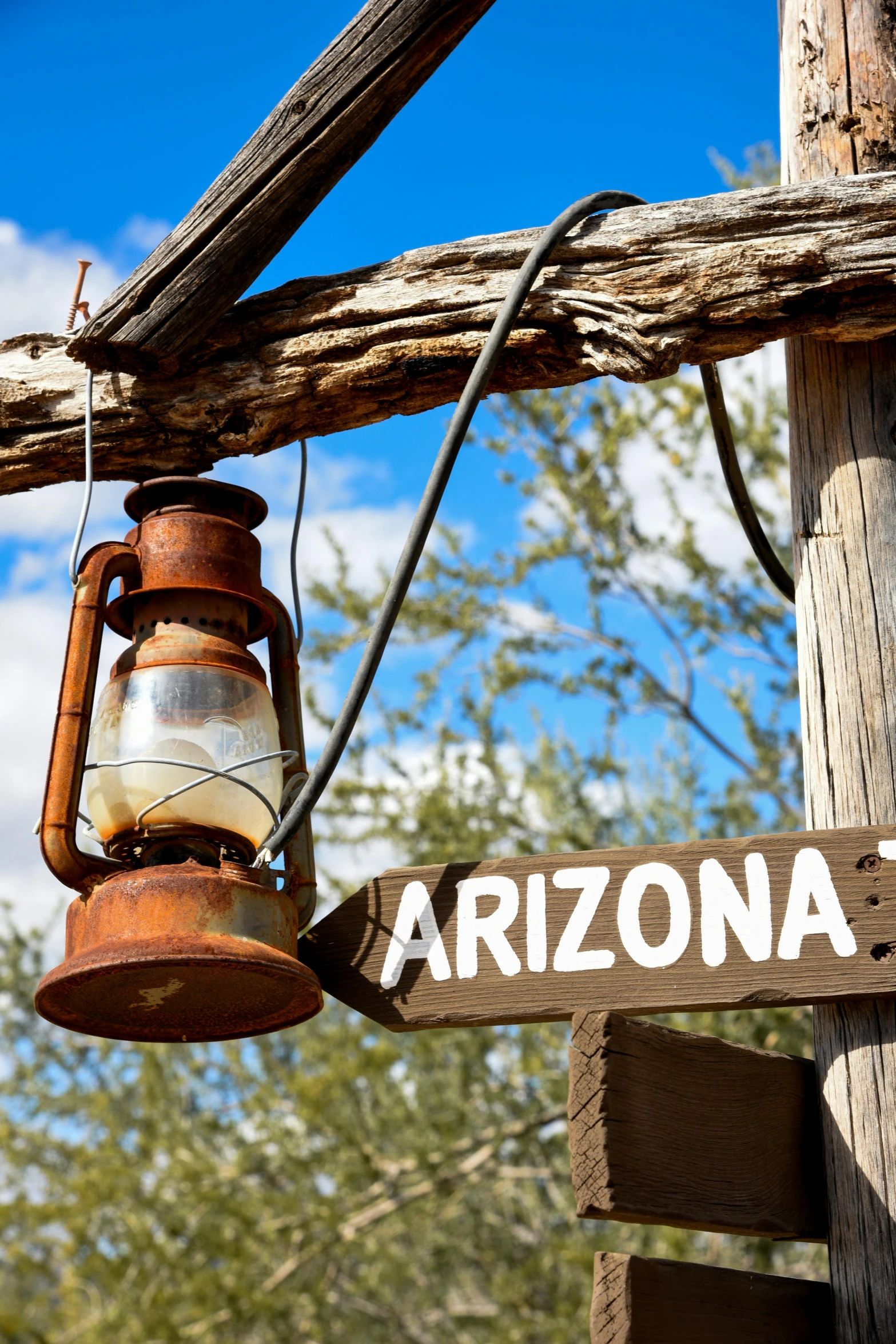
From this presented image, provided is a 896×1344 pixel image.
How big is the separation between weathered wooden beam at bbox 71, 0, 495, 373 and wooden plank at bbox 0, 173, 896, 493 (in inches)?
2.6

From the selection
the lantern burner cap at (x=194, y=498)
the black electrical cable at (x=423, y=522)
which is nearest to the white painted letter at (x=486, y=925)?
the black electrical cable at (x=423, y=522)

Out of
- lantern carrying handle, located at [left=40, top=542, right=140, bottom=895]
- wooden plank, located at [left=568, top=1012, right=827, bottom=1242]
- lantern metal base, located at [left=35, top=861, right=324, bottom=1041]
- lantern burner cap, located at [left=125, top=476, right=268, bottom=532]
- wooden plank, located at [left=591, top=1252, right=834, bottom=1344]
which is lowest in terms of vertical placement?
wooden plank, located at [left=591, top=1252, right=834, bottom=1344]

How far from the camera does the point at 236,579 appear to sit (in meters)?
1.64

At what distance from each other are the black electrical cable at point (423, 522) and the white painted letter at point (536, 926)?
0.96ft

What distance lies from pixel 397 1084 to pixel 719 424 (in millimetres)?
6107

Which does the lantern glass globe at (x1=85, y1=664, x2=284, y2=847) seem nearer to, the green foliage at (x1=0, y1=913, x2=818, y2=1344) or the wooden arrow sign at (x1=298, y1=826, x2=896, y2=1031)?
the wooden arrow sign at (x1=298, y1=826, x2=896, y2=1031)

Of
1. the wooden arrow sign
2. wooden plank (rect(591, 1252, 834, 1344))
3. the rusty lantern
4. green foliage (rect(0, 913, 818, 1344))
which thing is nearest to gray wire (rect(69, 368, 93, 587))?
the rusty lantern

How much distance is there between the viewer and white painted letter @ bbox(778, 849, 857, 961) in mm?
1491

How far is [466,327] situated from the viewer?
1729 millimetres

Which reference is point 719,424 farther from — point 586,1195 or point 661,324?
point 586,1195

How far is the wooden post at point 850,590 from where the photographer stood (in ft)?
4.76

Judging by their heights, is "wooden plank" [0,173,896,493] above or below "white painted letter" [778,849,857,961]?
above

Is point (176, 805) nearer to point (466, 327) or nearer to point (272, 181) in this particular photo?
point (466, 327)

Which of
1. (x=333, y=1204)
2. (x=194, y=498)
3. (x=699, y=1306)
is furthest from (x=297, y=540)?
(x=333, y=1204)
